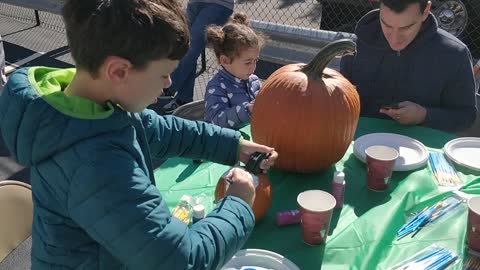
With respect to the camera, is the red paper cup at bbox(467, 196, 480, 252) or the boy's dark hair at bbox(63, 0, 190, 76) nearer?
the boy's dark hair at bbox(63, 0, 190, 76)

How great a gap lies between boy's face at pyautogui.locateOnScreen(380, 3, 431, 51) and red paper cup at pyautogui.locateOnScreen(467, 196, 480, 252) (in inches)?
42.3

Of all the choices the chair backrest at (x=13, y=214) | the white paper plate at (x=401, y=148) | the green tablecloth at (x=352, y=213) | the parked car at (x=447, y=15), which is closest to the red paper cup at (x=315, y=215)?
the green tablecloth at (x=352, y=213)

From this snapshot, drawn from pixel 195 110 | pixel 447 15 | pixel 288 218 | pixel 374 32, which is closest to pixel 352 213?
pixel 288 218

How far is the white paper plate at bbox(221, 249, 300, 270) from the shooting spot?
1.36 m

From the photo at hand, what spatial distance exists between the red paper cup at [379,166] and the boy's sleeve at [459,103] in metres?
0.60

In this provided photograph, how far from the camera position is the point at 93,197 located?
104 cm

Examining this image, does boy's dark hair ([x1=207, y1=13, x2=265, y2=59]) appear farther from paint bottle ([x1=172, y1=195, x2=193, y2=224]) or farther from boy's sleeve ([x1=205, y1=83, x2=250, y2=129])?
paint bottle ([x1=172, y1=195, x2=193, y2=224])

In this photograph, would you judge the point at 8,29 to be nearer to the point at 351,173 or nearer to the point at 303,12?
the point at 303,12

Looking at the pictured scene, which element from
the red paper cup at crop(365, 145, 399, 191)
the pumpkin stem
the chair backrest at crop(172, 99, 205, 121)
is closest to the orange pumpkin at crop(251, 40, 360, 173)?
the pumpkin stem

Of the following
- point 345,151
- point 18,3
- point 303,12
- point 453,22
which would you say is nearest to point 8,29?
point 18,3

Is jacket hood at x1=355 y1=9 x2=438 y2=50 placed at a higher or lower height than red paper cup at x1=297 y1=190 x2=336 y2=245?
higher

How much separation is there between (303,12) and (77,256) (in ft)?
24.5

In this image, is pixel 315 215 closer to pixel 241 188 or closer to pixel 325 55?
pixel 241 188

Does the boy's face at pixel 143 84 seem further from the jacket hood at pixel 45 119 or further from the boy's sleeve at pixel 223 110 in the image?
the boy's sleeve at pixel 223 110
